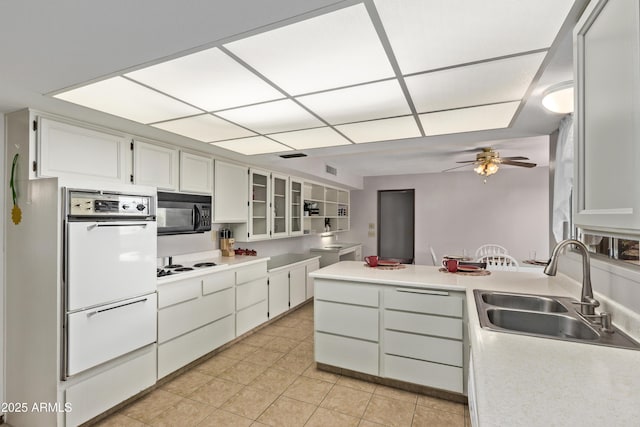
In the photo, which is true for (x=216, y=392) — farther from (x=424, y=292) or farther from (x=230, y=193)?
(x=230, y=193)

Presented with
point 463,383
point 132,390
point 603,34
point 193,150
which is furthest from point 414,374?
point 193,150

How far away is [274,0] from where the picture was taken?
1100mm

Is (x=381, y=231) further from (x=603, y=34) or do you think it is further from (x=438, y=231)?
(x=603, y=34)

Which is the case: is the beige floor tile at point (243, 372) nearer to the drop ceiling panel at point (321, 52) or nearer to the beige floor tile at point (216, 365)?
the beige floor tile at point (216, 365)

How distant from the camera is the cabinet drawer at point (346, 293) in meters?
2.59

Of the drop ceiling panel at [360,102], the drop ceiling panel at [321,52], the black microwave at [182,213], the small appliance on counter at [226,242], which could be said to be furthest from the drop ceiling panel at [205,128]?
the small appliance on counter at [226,242]

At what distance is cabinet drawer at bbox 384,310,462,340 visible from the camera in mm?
2320

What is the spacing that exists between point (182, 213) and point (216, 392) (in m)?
1.68

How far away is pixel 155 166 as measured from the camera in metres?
2.88

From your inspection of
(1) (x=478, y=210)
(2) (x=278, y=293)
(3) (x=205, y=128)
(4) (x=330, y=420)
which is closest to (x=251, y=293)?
(2) (x=278, y=293)

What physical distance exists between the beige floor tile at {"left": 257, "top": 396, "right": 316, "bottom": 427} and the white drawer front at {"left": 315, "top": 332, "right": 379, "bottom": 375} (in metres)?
0.48

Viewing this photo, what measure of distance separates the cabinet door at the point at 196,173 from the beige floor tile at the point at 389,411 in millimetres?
2562

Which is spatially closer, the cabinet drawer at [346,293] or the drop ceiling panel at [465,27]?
the drop ceiling panel at [465,27]

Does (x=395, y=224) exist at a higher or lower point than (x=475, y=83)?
lower
